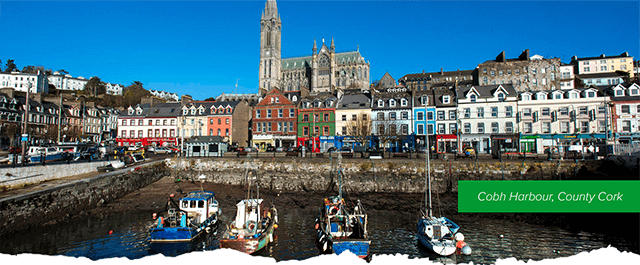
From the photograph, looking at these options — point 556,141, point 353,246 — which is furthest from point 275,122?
point 353,246

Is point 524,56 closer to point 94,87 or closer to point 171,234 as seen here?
point 171,234

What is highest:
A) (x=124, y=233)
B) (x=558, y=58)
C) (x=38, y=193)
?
(x=558, y=58)

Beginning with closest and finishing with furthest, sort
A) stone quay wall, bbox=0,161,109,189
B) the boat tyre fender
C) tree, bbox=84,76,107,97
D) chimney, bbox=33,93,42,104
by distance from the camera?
the boat tyre fender
stone quay wall, bbox=0,161,109,189
chimney, bbox=33,93,42,104
tree, bbox=84,76,107,97

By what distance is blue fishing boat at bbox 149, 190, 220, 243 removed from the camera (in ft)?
61.6

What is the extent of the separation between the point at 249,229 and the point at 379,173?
18.9 m

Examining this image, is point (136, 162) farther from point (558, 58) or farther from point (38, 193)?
point (558, 58)

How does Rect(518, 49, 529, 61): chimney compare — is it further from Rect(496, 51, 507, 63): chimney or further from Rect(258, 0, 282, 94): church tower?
Rect(258, 0, 282, 94): church tower

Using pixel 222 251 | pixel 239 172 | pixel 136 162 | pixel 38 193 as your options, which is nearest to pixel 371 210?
pixel 239 172

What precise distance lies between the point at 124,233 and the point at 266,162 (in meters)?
18.1

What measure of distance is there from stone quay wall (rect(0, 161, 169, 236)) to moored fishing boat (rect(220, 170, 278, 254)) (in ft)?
41.1

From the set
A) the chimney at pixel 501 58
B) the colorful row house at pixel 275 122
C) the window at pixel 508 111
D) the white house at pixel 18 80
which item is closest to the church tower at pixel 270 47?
the white house at pixel 18 80

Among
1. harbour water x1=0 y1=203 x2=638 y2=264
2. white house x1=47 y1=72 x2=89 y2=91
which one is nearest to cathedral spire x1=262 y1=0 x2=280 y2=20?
white house x1=47 y1=72 x2=89 y2=91

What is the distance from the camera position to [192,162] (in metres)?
39.8

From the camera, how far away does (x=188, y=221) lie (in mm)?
20281
